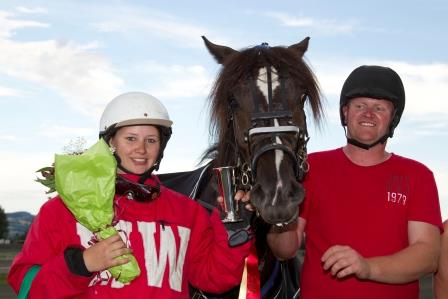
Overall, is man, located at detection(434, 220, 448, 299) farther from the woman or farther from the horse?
the woman

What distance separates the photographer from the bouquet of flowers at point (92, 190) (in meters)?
3.23

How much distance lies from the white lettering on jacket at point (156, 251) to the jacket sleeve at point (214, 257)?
0.47 ft

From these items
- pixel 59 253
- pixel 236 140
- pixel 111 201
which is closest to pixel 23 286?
pixel 59 253

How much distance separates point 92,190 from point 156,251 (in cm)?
55

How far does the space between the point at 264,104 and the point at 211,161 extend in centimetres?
142

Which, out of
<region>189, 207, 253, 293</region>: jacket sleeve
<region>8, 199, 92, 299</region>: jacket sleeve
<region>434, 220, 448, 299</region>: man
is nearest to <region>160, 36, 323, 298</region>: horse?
<region>189, 207, 253, 293</region>: jacket sleeve

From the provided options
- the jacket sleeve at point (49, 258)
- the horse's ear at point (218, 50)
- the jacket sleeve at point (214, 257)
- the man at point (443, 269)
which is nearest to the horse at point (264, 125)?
the horse's ear at point (218, 50)

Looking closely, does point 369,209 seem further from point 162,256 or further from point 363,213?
point 162,256

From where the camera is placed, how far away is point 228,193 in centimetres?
366

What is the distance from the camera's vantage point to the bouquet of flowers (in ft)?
10.6

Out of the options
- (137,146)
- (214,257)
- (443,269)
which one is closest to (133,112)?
(137,146)

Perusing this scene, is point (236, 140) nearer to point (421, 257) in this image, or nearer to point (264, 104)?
point (264, 104)

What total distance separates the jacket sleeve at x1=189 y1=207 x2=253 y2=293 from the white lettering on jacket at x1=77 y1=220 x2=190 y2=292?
0.14 meters

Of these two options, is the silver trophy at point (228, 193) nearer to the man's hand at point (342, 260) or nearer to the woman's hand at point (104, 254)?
the man's hand at point (342, 260)
